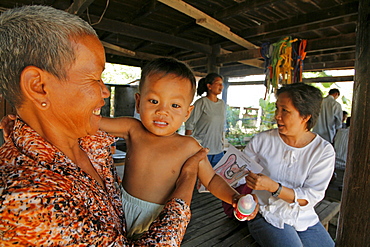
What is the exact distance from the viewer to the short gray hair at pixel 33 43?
77cm

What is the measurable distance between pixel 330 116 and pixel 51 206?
328 inches

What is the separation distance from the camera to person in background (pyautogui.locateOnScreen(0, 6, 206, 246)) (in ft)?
2.13

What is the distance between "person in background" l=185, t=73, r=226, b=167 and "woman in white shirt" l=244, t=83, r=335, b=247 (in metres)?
1.93

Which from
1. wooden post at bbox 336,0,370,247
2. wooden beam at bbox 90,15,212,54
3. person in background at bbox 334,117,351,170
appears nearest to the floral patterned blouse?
wooden post at bbox 336,0,370,247

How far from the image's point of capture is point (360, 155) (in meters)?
1.74

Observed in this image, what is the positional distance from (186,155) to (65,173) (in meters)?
0.89

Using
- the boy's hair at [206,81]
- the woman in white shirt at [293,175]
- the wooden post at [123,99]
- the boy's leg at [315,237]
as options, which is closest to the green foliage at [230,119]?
the wooden post at [123,99]

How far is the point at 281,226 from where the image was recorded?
2.05m

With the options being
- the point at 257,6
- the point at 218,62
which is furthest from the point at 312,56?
the point at 257,6

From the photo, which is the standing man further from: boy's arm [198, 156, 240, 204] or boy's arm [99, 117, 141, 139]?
boy's arm [99, 117, 141, 139]

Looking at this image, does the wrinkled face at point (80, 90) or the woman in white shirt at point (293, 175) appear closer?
the wrinkled face at point (80, 90)

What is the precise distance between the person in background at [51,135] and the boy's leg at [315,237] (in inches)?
66.7

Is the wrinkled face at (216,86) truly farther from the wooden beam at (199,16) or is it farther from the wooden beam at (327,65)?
the wooden beam at (327,65)

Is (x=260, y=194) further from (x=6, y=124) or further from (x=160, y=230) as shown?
(x=6, y=124)
